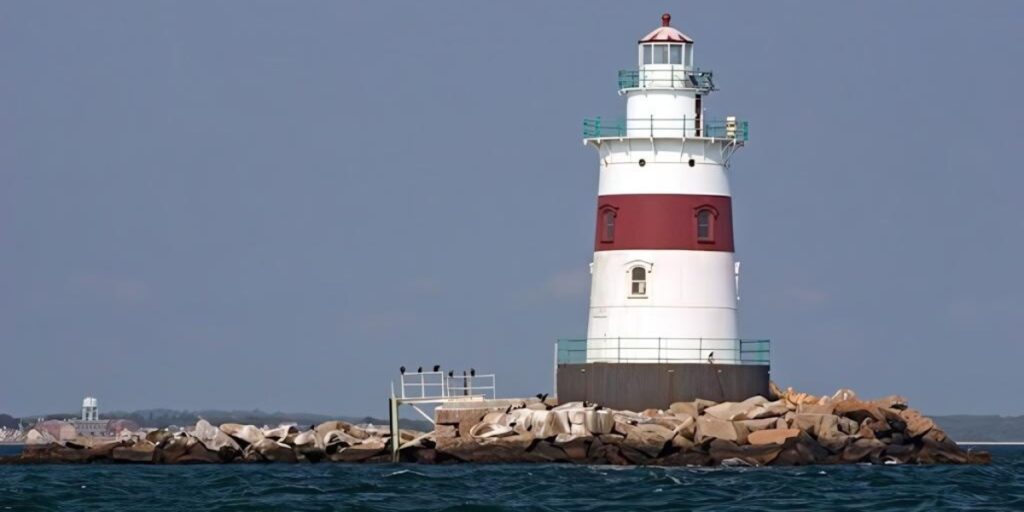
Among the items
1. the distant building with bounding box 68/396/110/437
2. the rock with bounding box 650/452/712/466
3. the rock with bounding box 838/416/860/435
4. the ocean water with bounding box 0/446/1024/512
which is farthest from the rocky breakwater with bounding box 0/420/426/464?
the distant building with bounding box 68/396/110/437

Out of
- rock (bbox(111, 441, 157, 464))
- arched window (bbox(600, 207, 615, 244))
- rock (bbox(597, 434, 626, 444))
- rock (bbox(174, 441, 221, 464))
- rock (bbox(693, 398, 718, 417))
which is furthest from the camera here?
rock (bbox(111, 441, 157, 464))

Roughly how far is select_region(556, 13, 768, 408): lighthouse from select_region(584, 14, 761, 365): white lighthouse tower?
19mm

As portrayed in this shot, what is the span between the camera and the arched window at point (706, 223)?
48.8 m

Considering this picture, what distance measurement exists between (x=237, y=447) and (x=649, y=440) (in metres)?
8.11

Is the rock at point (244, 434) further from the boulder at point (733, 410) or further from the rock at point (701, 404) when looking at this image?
the boulder at point (733, 410)

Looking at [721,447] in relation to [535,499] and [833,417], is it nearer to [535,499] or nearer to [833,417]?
[833,417]

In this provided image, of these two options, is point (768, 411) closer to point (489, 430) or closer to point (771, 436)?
point (771, 436)

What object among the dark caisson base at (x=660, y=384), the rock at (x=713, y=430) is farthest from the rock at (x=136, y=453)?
the rock at (x=713, y=430)

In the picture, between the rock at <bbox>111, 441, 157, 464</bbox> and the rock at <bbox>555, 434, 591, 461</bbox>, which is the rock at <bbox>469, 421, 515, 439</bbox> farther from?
the rock at <bbox>111, 441, 157, 464</bbox>

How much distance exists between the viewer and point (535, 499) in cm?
3884

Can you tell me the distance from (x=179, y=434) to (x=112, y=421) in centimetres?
3349

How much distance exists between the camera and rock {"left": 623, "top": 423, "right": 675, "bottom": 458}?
45969 mm

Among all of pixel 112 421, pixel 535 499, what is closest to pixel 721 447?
pixel 535 499

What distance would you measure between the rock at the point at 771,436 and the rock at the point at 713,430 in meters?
0.37
